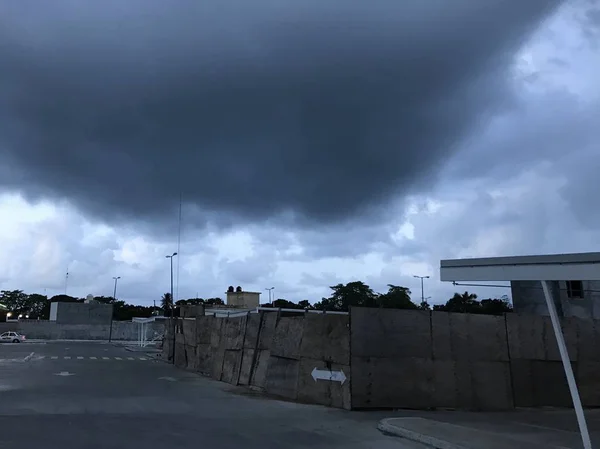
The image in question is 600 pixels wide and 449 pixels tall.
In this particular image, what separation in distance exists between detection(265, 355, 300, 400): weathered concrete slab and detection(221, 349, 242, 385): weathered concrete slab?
11.4 feet

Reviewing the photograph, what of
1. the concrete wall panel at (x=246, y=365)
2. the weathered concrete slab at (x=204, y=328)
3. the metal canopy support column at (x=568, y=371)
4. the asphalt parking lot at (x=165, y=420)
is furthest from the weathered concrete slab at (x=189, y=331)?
the metal canopy support column at (x=568, y=371)

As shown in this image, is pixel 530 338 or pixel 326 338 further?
pixel 530 338

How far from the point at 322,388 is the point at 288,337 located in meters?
2.73

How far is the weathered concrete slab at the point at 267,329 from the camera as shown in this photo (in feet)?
65.8

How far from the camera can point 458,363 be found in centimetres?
1672

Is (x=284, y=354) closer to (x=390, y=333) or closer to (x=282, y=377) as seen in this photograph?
(x=282, y=377)

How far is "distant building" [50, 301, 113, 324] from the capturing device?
92625 mm

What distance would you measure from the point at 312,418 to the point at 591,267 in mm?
8121

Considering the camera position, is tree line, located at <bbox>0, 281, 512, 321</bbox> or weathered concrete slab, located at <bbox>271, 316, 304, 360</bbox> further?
tree line, located at <bbox>0, 281, 512, 321</bbox>

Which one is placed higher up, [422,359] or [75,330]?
[75,330]

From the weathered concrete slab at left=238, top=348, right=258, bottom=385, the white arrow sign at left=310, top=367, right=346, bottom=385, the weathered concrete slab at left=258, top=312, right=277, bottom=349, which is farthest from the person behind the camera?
the weathered concrete slab at left=238, top=348, right=258, bottom=385

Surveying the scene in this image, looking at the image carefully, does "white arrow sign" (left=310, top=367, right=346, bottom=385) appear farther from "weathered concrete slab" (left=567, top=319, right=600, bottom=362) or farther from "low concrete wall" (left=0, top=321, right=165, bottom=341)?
"low concrete wall" (left=0, top=321, right=165, bottom=341)

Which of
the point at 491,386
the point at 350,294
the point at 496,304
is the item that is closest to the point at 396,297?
the point at 350,294

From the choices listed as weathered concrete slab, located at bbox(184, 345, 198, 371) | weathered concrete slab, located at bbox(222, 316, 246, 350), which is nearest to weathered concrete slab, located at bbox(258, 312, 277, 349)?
weathered concrete slab, located at bbox(222, 316, 246, 350)
